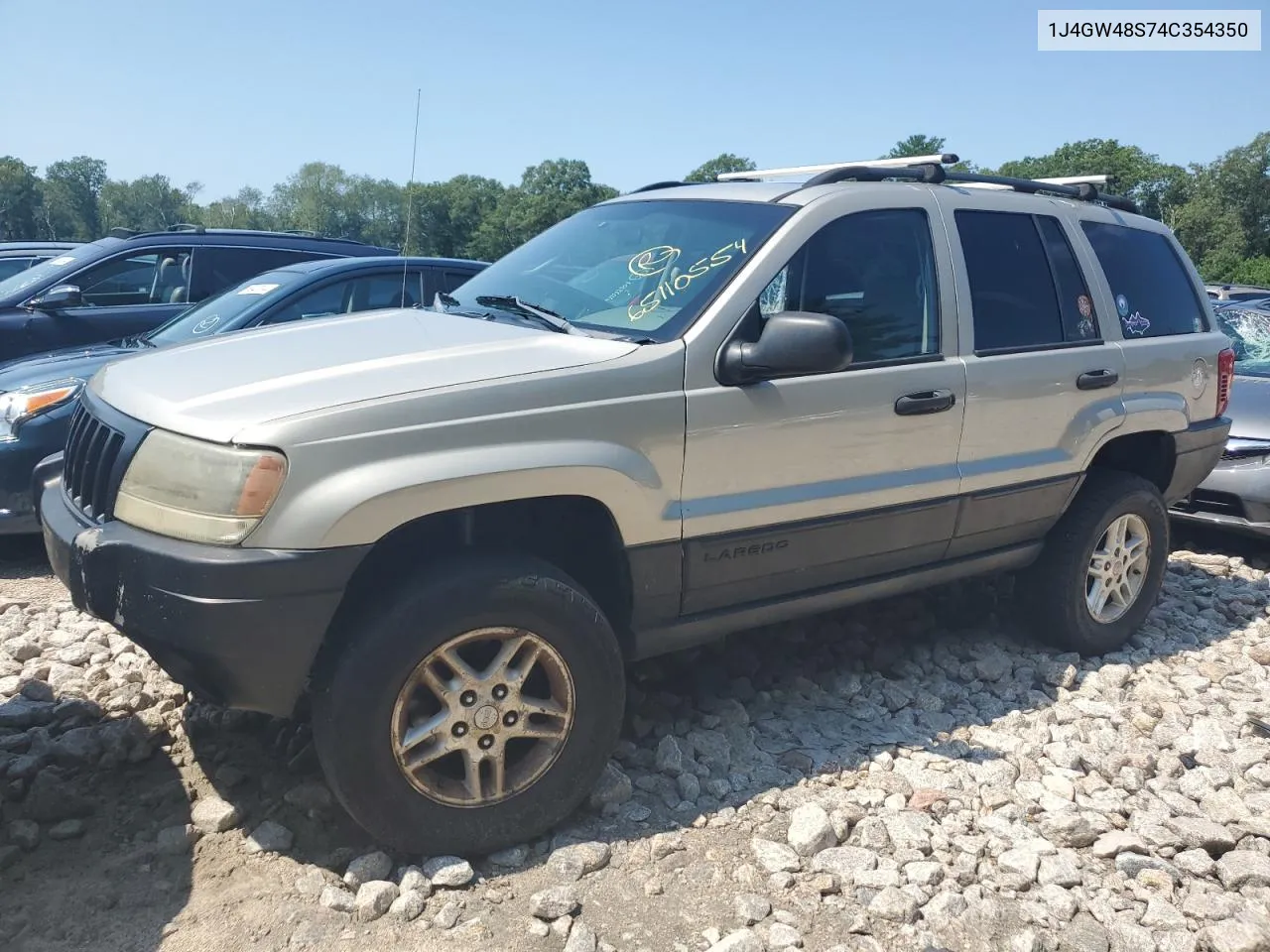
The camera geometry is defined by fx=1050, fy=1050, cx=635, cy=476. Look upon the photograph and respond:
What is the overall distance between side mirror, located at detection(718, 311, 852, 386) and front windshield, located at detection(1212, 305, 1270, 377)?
538 cm

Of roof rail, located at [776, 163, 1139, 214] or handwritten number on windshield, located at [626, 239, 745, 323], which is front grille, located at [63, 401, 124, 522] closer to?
handwritten number on windshield, located at [626, 239, 745, 323]

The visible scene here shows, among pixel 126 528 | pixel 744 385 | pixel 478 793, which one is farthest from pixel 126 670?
pixel 744 385

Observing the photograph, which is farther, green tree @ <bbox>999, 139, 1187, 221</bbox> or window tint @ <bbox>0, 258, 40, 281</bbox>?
green tree @ <bbox>999, 139, 1187, 221</bbox>

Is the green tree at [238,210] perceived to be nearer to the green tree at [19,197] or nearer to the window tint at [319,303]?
the green tree at [19,197]

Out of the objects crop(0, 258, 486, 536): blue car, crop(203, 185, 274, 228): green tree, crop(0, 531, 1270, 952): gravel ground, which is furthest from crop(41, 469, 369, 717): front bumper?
crop(203, 185, 274, 228): green tree

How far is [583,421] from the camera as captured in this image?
3.00 m

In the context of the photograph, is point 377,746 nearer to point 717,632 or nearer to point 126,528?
point 126,528

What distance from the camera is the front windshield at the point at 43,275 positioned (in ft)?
23.9

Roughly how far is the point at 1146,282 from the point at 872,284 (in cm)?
187

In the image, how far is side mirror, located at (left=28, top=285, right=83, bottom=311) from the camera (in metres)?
7.15

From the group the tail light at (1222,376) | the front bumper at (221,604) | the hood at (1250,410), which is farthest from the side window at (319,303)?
the hood at (1250,410)

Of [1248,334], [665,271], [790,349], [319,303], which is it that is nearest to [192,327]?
[319,303]

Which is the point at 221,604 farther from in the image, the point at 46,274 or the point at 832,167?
the point at 46,274

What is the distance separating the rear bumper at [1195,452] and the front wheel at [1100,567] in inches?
7.0
